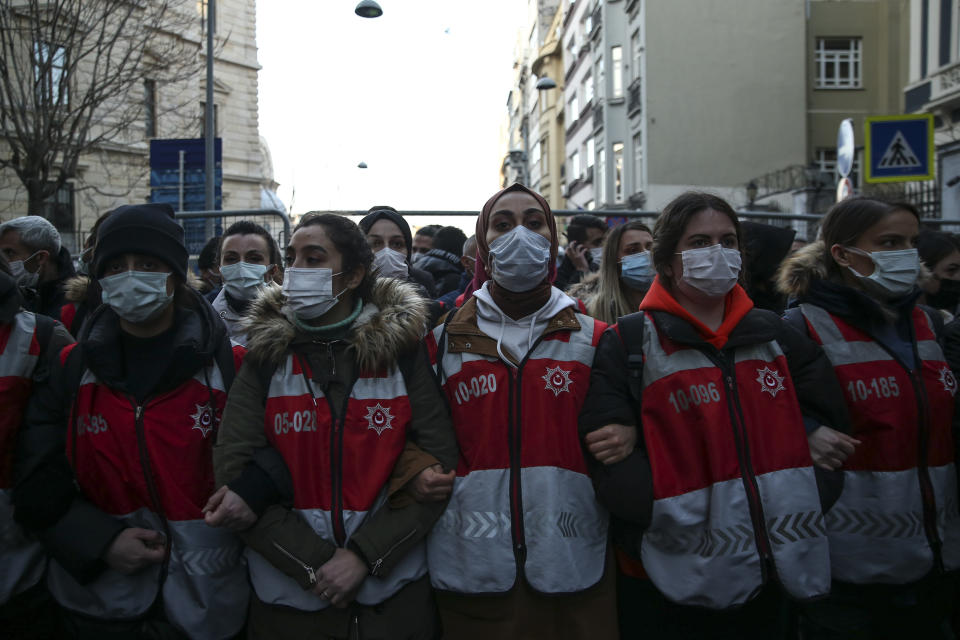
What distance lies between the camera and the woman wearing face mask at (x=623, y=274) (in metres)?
4.35

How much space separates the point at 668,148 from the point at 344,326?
27.2m

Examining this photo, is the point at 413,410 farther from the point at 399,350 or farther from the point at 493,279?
the point at 493,279

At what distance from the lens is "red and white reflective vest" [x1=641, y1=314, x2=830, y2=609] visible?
2.59 metres

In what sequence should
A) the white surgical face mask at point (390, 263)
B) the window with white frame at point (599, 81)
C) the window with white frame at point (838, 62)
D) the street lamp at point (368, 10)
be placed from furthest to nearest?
the window with white frame at point (599, 81) < the window with white frame at point (838, 62) < the street lamp at point (368, 10) < the white surgical face mask at point (390, 263)

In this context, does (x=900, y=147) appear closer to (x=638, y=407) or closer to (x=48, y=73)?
(x=638, y=407)

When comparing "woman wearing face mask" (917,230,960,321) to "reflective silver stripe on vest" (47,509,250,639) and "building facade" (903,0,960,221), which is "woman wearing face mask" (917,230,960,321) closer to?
"reflective silver stripe on vest" (47,509,250,639)

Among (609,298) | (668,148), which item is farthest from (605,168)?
(609,298)

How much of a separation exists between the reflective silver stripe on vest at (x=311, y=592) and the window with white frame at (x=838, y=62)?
30118 mm

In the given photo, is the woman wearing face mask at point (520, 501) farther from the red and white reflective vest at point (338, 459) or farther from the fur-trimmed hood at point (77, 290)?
the fur-trimmed hood at point (77, 290)

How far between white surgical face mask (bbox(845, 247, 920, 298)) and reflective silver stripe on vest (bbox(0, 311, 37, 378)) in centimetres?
344

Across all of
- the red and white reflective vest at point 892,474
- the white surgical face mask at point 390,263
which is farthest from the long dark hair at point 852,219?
the white surgical face mask at point 390,263

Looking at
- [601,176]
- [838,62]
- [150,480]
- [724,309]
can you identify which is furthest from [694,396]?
[601,176]

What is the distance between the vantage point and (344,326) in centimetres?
289

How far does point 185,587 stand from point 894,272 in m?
3.05
